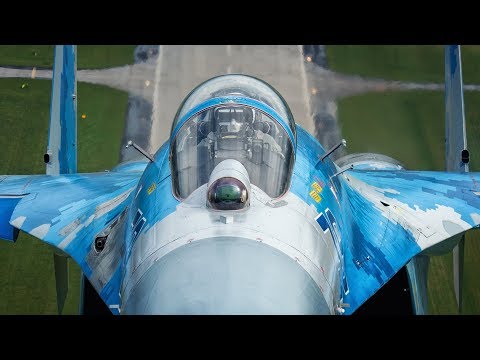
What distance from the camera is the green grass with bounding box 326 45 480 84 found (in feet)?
86.7

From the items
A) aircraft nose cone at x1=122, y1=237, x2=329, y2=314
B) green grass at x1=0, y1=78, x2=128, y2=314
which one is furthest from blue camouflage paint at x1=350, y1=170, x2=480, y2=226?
green grass at x1=0, y1=78, x2=128, y2=314

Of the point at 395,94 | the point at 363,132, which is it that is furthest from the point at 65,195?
the point at 395,94

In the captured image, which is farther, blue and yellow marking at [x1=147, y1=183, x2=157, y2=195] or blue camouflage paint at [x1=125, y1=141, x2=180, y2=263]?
blue and yellow marking at [x1=147, y1=183, x2=157, y2=195]

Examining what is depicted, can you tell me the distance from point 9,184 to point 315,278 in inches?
330

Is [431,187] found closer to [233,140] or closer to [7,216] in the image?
[233,140]

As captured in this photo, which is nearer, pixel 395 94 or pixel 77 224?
pixel 77 224

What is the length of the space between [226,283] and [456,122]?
9.70m

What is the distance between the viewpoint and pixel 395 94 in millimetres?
25906

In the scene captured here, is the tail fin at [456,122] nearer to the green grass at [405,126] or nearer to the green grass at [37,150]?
the green grass at [405,126]

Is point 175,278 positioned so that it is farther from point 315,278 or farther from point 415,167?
point 415,167

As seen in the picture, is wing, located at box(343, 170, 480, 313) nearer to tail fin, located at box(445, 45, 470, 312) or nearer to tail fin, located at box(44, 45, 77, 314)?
tail fin, located at box(445, 45, 470, 312)

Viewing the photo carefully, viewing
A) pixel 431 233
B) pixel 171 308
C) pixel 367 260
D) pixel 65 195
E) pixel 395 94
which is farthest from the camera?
pixel 395 94

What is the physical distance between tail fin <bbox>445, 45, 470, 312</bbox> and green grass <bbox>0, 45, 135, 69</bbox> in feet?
39.2

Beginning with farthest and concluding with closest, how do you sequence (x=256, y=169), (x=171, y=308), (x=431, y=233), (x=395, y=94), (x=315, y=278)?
(x=395, y=94), (x=431, y=233), (x=256, y=169), (x=315, y=278), (x=171, y=308)
